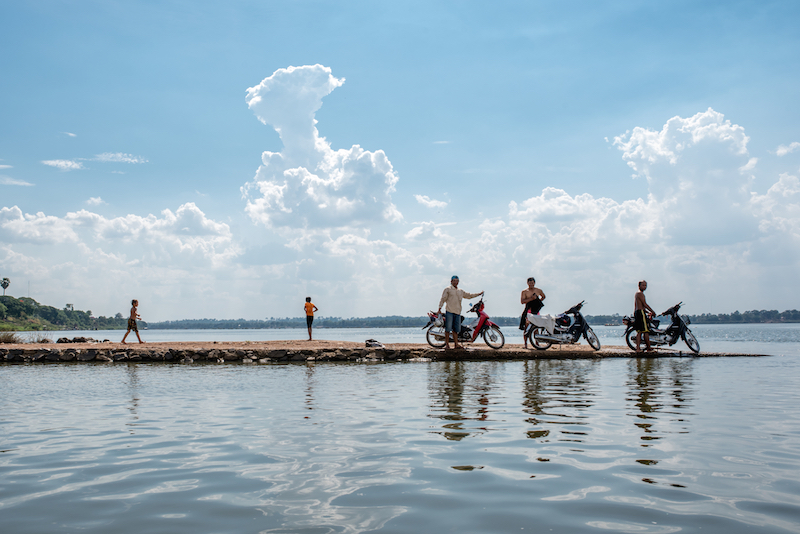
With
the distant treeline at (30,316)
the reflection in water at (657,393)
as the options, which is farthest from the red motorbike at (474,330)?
the distant treeline at (30,316)

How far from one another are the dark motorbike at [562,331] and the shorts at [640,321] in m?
1.45

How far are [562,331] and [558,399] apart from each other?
10.7 meters

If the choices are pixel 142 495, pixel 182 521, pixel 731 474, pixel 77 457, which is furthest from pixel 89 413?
pixel 731 474

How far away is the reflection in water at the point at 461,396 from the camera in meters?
6.80

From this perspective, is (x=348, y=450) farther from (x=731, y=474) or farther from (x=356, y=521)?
(x=731, y=474)

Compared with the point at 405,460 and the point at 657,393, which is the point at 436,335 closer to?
the point at 657,393

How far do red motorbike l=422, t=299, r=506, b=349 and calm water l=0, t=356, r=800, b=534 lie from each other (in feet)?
27.2

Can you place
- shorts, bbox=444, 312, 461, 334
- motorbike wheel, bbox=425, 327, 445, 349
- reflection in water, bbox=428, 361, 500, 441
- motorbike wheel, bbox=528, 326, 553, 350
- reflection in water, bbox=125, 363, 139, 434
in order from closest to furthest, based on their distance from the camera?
reflection in water, bbox=428, 361, 500, 441
reflection in water, bbox=125, 363, 139, 434
shorts, bbox=444, 312, 461, 334
motorbike wheel, bbox=528, 326, 553, 350
motorbike wheel, bbox=425, 327, 445, 349

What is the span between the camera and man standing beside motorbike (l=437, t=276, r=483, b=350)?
17.5m

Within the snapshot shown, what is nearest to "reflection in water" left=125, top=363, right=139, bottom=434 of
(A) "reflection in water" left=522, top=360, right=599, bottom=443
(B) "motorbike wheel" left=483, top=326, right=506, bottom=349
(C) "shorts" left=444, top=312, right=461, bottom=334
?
(A) "reflection in water" left=522, top=360, right=599, bottom=443

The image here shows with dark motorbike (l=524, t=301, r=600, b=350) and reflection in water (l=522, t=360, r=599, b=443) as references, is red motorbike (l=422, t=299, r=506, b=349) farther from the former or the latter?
reflection in water (l=522, t=360, r=599, b=443)

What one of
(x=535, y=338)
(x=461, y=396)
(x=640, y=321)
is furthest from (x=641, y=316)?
(x=461, y=396)

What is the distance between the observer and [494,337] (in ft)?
62.7

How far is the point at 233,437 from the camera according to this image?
21.1ft
